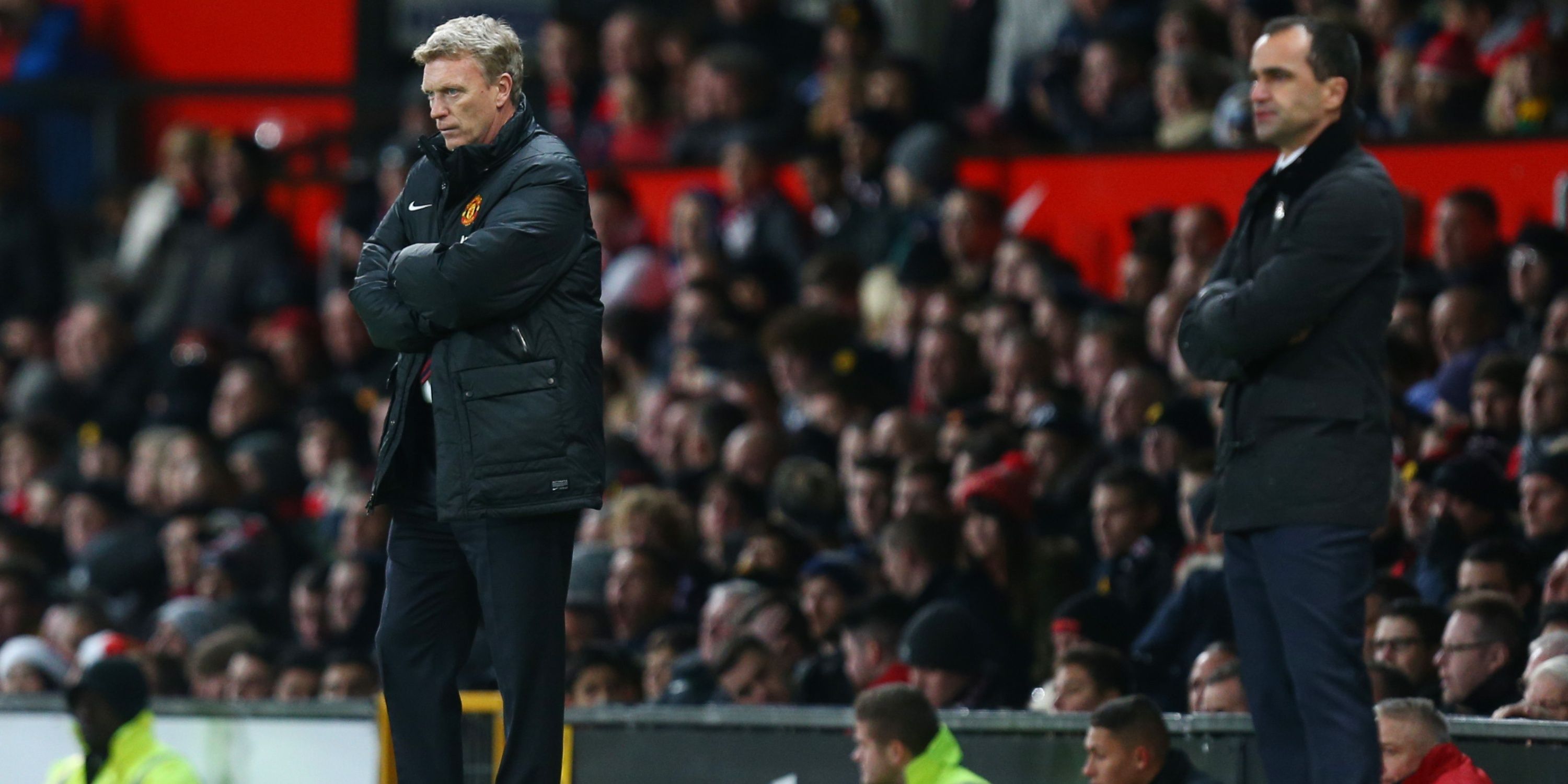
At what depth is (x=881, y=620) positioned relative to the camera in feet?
27.7

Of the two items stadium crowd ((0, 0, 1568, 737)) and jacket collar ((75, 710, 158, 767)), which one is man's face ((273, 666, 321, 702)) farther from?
jacket collar ((75, 710, 158, 767))

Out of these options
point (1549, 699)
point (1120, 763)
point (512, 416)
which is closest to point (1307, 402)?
point (512, 416)

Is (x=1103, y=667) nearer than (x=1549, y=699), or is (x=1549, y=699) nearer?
(x=1549, y=699)

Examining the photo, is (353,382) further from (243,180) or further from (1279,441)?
(1279,441)

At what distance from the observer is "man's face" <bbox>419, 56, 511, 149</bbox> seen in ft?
16.0

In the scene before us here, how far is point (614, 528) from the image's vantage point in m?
10.0

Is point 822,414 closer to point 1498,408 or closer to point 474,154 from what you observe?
point 1498,408

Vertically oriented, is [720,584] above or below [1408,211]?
below

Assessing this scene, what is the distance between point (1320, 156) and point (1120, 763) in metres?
1.96

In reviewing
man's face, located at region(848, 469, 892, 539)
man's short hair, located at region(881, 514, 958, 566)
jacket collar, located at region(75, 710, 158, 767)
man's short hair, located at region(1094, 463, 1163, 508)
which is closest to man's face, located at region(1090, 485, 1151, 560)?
man's short hair, located at region(1094, 463, 1163, 508)

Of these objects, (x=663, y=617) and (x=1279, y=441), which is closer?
(x=1279, y=441)

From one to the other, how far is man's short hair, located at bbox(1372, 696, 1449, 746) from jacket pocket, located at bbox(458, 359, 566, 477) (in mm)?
2284

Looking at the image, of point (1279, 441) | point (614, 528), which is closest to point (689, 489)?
point (614, 528)

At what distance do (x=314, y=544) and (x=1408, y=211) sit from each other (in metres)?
5.35
